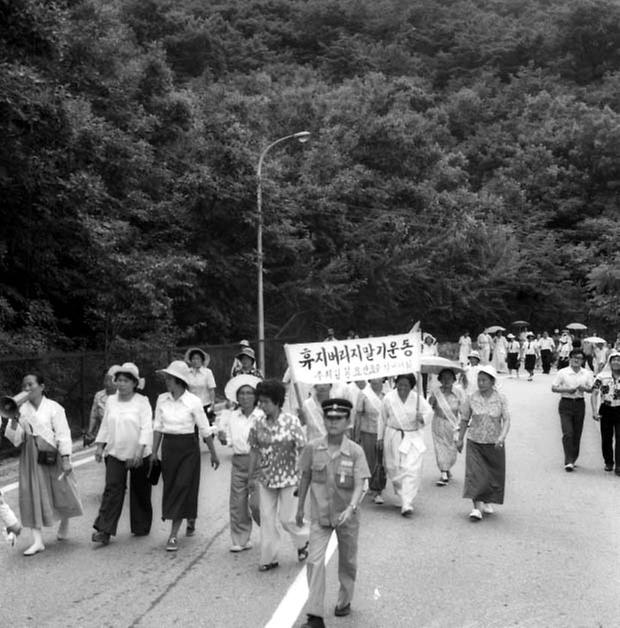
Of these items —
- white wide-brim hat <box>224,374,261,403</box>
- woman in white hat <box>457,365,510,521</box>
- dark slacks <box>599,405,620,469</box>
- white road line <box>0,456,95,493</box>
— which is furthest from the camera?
dark slacks <box>599,405,620,469</box>

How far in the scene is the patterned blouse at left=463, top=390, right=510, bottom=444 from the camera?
29.9 ft

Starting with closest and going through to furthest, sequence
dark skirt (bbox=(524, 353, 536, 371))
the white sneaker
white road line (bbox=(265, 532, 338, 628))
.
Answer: white road line (bbox=(265, 532, 338, 628))
the white sneaker
dark skirt (bbox=(524, 353, 536, 371))

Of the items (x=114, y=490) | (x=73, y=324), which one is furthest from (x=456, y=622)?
(x=73, y=324)

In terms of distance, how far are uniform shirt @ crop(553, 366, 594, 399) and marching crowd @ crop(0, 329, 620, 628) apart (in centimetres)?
203

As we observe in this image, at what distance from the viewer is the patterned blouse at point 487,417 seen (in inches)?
359

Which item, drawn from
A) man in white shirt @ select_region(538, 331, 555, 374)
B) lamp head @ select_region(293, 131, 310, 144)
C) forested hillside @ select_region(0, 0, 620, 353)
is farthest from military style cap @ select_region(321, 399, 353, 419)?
man in white shirt @ select_region(538, 331, 555, 374)

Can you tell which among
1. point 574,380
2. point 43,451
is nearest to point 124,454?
point 43,451

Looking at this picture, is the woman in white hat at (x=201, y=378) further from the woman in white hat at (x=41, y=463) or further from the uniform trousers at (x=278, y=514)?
the uniform trousers at (x=278, y=514)

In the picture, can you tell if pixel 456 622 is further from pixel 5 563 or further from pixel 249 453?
pixel 5 563

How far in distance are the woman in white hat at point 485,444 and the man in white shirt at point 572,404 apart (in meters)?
3.22

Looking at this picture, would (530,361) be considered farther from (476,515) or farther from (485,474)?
(476,515)

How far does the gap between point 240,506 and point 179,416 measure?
96 cm

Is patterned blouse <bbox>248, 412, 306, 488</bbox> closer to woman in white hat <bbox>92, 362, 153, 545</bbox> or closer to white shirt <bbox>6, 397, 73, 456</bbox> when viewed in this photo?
woman in white hat <bbox>92, 362, 153, 545</bbox>

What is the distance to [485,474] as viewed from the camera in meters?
8.94
